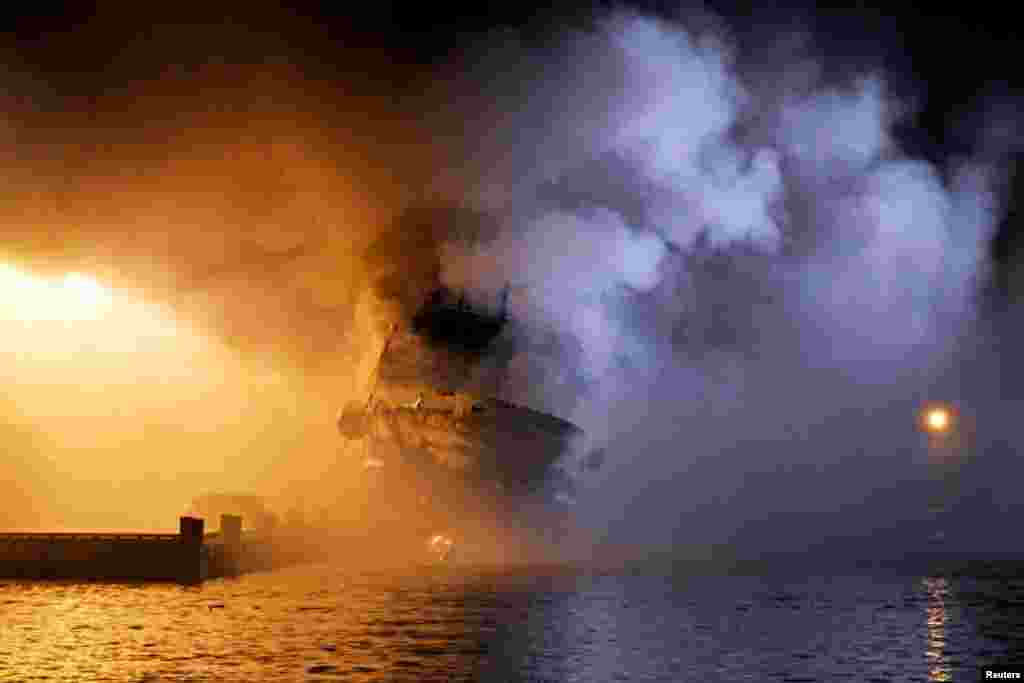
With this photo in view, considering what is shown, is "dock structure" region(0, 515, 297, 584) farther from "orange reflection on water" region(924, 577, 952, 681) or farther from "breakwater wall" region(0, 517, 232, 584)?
"orange reflection on water" region(924, 577, 952, 681)

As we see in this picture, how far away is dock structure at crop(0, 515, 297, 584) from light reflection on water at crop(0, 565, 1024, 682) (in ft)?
13.2

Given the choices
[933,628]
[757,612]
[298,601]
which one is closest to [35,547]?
[298,601]

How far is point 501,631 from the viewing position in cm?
7494

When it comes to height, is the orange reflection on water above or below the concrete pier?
below

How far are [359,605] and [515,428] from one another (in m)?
70.9

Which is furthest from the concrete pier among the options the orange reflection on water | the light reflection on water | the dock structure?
the orange reflection on water

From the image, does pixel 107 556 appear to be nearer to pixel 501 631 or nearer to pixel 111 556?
pixel 111 556

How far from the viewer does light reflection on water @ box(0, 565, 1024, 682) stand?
5847 cm

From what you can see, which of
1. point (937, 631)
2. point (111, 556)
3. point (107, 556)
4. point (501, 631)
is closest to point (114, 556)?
point (111, 556)

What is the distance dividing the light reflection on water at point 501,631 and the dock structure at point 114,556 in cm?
401

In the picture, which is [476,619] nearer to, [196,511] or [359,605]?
[359,605]

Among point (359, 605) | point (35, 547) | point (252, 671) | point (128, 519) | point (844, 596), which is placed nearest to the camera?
point (252, 671)

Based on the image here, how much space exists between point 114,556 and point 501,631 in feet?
190

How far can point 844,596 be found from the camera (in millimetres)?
104062
